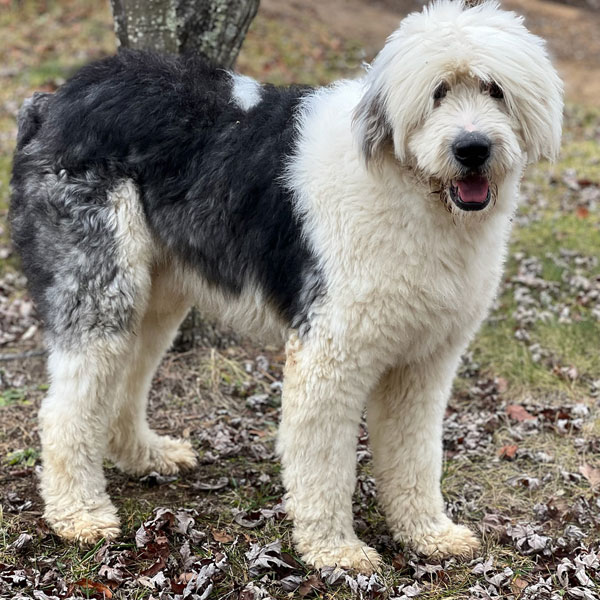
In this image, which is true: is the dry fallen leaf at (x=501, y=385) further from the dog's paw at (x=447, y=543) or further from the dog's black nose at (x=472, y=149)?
the dog's black nose at (x=472, y=149)

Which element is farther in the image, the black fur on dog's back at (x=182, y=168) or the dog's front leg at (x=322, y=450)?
the black fur on dog's back at (x=182, y=168)

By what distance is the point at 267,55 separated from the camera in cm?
1146

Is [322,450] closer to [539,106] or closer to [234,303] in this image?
[234,303]

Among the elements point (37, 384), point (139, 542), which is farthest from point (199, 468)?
point (37, 384)

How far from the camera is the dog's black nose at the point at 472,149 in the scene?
288 centimetres

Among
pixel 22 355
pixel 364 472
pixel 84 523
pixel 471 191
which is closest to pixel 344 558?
pixel 364 472

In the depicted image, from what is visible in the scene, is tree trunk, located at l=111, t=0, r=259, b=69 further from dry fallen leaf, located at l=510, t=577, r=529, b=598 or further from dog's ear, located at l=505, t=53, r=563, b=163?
dry fallen leaf, located at l=510, t=577, r=529, b=598

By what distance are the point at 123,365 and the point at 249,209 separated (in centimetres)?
95

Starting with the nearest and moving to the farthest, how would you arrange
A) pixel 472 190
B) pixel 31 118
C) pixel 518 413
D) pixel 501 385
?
pixel 472 190 → pixel 31 118 → pixel 518 413 → pixel 501 385

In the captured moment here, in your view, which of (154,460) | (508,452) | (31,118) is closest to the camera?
(31,118)

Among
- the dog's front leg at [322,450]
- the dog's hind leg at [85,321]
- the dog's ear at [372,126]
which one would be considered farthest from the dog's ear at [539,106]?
the dog's hind leg at [85,321]

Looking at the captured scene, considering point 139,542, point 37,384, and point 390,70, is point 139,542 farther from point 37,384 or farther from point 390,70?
point 390,70

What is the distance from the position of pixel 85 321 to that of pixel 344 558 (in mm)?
1532

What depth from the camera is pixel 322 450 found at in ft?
11.2
